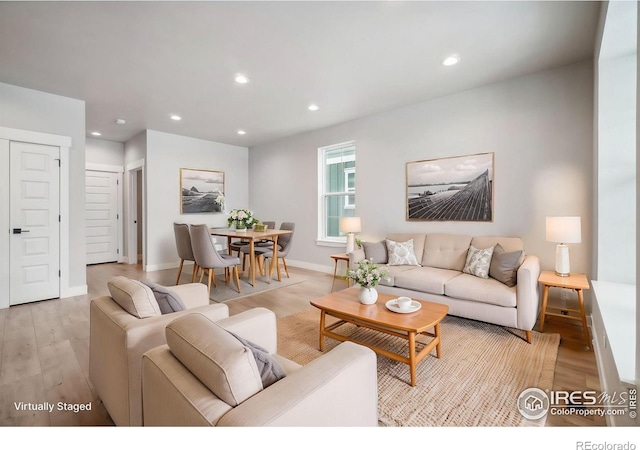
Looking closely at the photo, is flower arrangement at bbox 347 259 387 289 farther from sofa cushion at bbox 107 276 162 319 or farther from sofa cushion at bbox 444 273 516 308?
sofa cushion at bbox 107 276 162 319

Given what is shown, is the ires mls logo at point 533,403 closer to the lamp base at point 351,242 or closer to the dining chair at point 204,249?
the lamp base at point 351,242

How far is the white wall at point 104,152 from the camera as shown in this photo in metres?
6.13

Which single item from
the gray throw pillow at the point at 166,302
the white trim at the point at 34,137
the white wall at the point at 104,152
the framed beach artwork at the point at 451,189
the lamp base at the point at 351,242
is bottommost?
the gray throw pillow at the point at 166,302

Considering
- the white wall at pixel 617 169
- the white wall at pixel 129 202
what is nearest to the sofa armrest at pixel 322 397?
the white wall at pixel 617 169

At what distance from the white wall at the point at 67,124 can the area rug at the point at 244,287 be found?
172 cm

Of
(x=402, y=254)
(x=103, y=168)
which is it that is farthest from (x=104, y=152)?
(x=402, y=254)

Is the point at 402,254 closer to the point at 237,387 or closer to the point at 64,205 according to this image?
the point at 237,387

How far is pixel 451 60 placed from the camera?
2.96 metres

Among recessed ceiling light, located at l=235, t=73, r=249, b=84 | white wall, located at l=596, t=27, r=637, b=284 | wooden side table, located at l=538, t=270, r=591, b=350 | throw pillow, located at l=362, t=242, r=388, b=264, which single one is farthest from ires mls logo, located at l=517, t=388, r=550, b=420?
recessed ceiling light, located at l=235, t=73, r=249, b=84

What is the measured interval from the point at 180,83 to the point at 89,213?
14.4 feet

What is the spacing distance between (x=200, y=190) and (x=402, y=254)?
4542 millimetres

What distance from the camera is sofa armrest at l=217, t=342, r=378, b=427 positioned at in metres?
0.79

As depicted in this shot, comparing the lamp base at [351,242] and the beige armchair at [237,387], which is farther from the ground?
the lamp base at [351,242]
